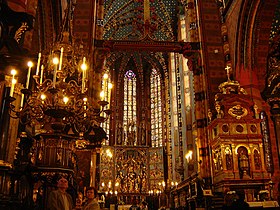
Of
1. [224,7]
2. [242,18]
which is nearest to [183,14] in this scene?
[224,7]

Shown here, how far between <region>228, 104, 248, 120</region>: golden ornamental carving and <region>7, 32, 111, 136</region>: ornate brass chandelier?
5717 millimetres

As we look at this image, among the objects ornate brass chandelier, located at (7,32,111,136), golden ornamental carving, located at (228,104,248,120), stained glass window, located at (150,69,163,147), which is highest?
stained glass window, located at (150,69,163,147)

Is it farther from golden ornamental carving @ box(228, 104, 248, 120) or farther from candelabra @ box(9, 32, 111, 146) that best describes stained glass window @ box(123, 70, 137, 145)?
candelabra @ box(9, 32, 111, 146)

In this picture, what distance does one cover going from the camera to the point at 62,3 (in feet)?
40.5

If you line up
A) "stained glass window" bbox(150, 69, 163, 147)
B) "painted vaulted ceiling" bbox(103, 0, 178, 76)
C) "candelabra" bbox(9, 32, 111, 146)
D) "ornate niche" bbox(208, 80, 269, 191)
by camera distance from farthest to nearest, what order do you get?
"stained glass window" bbox(150, 69, 163, 147), "painted vaulted ceiling" bbox(103, 0, 178, 76), "ornate niche" bbox(208, 80, 269, 191), "candelabra" bbox(9, 32, 111, 146)

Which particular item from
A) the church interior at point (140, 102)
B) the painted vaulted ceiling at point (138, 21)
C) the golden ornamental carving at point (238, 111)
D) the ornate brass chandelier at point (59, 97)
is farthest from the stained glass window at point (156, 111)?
the ornate brass chandelier at point (59, 97)

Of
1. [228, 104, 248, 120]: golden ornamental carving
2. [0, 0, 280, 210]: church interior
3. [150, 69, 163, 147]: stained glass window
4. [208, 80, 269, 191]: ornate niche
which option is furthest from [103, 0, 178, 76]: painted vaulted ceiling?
[228, 104, 248, 120]: golden ornamental carving

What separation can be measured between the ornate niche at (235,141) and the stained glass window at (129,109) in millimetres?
15529

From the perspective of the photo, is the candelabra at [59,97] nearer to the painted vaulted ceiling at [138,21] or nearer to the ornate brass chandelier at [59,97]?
the ornate brass chandelier at [59,97]

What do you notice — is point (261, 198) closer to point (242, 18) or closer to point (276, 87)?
point (276, 87)

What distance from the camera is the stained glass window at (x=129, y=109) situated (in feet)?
88.6

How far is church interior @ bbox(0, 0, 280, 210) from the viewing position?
228 inches

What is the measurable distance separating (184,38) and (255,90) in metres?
8.28

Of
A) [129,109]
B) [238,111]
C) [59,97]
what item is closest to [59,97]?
[59,97]
